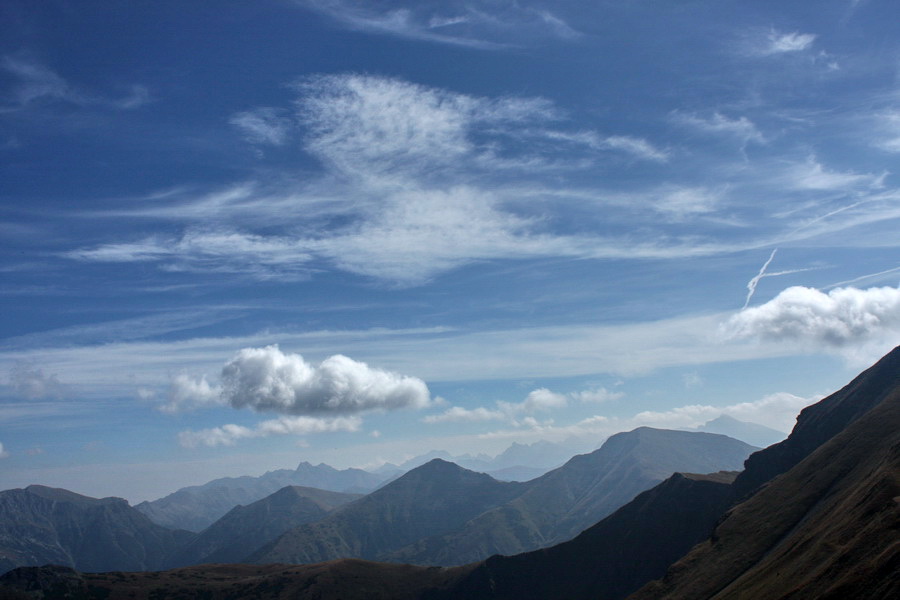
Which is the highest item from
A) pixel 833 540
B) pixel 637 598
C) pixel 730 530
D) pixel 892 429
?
pixel 892 429

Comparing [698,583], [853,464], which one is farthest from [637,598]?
[853,464]

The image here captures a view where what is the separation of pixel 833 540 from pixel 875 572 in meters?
34.8

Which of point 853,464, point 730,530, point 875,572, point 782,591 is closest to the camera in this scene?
point 875,572

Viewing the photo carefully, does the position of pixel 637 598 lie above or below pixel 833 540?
below

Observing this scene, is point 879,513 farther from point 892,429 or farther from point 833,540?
point 892,429

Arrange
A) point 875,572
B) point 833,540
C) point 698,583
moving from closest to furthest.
A: point 875,572
point 833,540
point 698,583

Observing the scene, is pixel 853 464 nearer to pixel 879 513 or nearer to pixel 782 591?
pixel 879 513

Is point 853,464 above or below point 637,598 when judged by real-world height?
above

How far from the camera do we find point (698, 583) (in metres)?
171

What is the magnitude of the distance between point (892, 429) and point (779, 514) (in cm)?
4902

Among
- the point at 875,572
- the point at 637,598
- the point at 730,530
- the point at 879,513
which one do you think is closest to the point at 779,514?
the point at 730,530

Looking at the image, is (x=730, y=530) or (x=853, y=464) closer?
(x=853, y=464)

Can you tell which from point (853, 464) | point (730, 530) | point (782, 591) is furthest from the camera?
point (730, 530)

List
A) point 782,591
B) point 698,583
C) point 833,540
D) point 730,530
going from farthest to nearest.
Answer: point 730,530 < point 698,583 < point 833,540 < point 782,591
